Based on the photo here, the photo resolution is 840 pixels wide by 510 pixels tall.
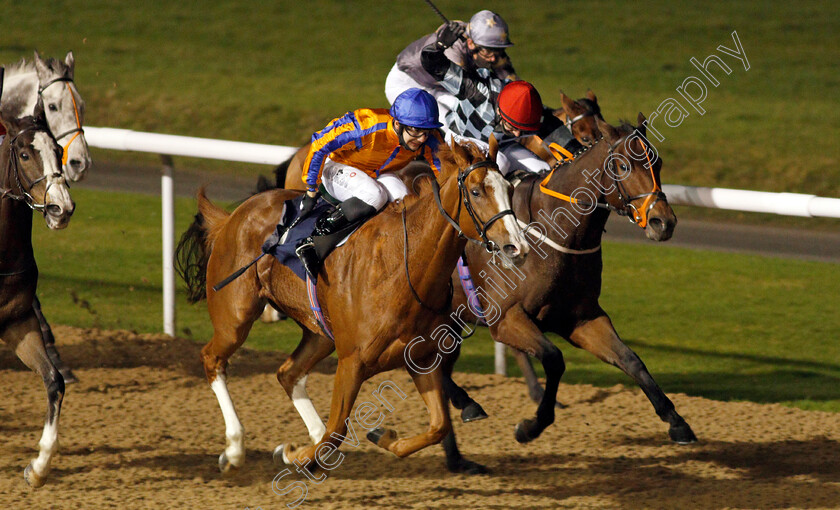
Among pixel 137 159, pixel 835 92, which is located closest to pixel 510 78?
pixel 137 159

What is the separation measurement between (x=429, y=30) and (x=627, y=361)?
50.9 feet

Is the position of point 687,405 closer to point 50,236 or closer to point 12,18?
point 50,236

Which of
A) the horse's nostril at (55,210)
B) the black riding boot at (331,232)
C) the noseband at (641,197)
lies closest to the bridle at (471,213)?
the black riding boot at (331,232)

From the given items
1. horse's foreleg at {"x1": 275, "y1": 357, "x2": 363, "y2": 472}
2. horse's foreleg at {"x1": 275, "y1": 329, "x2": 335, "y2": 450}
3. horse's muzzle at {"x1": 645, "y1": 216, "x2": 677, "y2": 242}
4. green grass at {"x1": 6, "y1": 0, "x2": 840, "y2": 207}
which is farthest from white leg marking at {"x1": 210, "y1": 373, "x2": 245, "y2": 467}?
green grass at {"x1": 6, "y1": 0, "x2": 840, "y2": 207}

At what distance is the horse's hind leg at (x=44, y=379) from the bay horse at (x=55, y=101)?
72cm

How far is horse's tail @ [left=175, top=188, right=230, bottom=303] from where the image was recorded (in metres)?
5.41

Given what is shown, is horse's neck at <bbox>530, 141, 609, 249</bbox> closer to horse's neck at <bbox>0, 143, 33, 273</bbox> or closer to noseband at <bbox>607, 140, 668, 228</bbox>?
noseband at <bbox>607, 140, 668, 228</bbox>

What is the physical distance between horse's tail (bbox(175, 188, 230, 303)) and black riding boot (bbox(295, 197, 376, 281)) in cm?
88

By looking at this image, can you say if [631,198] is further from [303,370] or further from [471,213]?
[303,370]

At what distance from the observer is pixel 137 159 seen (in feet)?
48.4

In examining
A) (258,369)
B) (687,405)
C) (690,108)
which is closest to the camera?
(687,405)

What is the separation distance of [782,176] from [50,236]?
7746mm

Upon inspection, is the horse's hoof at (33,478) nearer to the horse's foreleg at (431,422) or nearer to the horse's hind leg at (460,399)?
the horse's foreleg at (431,422)

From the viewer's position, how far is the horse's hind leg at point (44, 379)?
4.66 m
